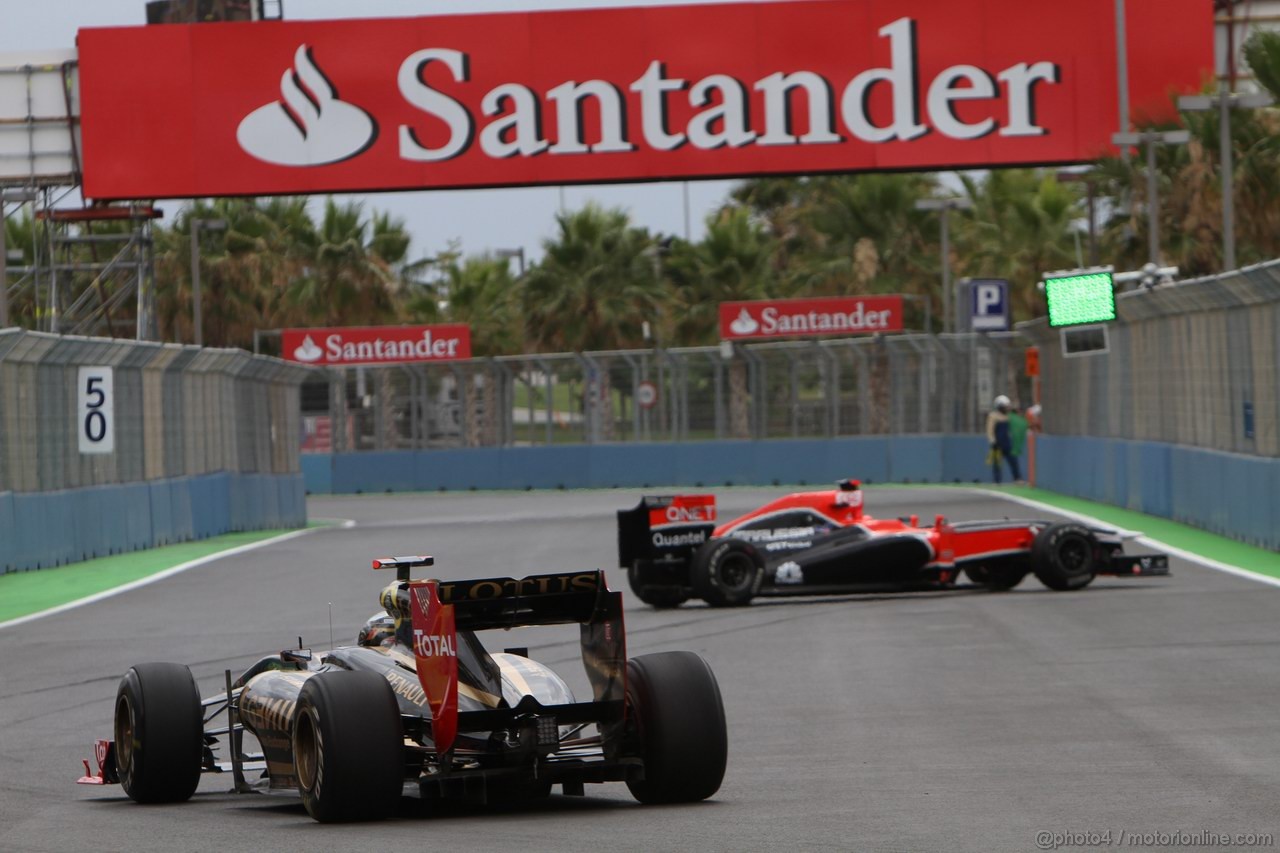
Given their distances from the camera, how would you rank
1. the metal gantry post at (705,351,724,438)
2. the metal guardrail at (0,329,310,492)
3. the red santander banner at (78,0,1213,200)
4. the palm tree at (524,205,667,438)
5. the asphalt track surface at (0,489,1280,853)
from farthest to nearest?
the palm tree at (524,205,667,438) → the metal gantry post at (705,351,724,438) → the red santander banner at (78,0,1213,200) → the metal guardrail at (0,329,310,492) → the asphalt track surface at (0,489,1280,853)

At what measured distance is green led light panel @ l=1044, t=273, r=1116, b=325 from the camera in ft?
91.7

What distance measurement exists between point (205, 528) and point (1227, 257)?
14746 mm

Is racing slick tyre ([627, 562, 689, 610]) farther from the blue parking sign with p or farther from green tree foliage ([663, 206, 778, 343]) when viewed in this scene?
green tree foliage ([663, 206, 778, 343])

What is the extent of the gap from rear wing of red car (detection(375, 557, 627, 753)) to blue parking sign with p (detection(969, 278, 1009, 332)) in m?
36.8

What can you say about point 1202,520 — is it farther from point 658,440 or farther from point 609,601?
point 658,440

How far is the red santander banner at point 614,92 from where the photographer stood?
1452 inches

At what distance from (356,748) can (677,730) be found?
1.23m

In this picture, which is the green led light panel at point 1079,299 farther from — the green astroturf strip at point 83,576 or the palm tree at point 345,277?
the palm tree at point 345,277

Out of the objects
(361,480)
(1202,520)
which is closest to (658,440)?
(361,480)

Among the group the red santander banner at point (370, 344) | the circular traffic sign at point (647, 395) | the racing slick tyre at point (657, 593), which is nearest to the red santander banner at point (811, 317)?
the circular traffic sign at point (647, 395)

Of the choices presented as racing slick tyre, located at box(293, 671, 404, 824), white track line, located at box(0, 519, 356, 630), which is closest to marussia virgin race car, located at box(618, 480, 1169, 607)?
white track line, located at box(0, 519, 356, 630)

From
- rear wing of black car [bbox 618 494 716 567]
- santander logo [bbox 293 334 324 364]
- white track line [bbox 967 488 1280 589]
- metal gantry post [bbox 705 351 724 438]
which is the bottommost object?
white track line [bbox 967 488 1280 589]

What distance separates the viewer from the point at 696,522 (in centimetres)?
1812

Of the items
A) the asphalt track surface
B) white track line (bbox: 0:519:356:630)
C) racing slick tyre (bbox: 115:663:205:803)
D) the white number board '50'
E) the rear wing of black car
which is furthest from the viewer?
the white number board '50'
